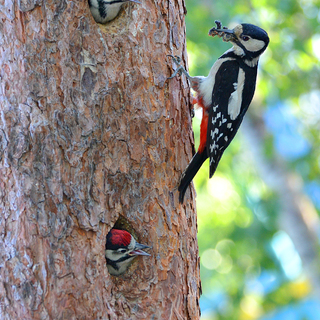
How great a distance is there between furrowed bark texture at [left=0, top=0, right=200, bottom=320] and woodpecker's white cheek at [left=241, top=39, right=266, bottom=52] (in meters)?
0.67

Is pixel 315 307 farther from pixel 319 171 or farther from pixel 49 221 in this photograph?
pixel 49 221

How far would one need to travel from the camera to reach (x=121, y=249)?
194cm

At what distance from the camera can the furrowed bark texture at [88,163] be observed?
5.73ft

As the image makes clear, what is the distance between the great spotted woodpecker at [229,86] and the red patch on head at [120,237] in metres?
0.71

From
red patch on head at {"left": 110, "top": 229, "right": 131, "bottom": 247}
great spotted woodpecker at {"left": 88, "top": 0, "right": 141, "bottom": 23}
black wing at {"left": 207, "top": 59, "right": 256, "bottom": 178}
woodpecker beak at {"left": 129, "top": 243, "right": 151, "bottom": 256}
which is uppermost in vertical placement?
great spotted woodpecker at {"left": 88, "top": 0, "right": 141, "bottom": 23}

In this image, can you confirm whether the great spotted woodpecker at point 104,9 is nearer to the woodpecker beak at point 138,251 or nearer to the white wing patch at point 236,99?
the white wing patch at point 236,99

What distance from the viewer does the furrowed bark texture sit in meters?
1.75

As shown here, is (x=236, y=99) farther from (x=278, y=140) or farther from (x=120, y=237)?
(x=278, y=140)

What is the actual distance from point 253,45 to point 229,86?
0.31 m

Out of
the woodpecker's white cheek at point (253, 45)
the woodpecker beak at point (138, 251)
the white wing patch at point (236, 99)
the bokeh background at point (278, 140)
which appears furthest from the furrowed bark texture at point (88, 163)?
the bokeh background at point (278, 140)

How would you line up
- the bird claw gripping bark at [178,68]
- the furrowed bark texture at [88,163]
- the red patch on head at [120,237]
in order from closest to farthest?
the furrowed bark texture at [88,163] < the red patch on head at [120,237] < the bird claw gripping bark at [178,68]

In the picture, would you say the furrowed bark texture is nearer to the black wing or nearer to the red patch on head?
the red patch on head

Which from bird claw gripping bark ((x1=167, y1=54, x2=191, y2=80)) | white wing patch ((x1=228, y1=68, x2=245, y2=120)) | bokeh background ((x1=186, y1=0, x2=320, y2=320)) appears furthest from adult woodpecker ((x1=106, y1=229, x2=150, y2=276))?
bokeh background ((x1=186, y1=0, x2=320, y2=320))

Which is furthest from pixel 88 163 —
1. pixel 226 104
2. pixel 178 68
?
pixel 226 104
